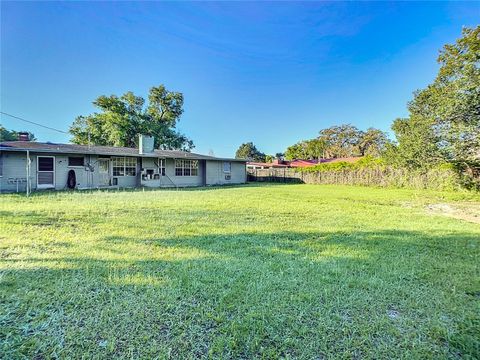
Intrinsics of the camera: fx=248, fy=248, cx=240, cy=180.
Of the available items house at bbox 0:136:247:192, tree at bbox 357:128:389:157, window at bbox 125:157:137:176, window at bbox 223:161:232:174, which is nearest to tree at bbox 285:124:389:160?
tree at bbox 357:128:389:157

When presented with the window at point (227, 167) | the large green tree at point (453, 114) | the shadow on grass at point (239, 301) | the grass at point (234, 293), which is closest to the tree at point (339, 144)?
the large green tree at point (453, 114)

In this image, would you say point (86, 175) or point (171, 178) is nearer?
point (86, 175)

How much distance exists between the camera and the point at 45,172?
13250mm

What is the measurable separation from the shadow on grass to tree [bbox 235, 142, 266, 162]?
5342cm

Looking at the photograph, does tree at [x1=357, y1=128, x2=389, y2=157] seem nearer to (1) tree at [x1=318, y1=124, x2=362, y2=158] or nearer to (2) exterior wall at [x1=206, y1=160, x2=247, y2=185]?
(1) tree at [x1=318, y1=124, x2=362, y2=158]

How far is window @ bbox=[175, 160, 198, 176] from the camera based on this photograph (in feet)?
61.9

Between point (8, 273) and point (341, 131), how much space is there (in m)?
52.7

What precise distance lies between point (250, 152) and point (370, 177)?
37.9m

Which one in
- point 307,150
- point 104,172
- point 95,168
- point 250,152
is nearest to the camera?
point 95,168

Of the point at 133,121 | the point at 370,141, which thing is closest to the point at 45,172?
the point at 133,121

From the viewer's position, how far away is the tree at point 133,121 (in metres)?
26.7

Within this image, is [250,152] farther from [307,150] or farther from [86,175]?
[86,175]

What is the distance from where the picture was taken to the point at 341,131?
161 feet

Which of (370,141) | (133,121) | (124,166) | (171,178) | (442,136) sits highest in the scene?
(370,141)
